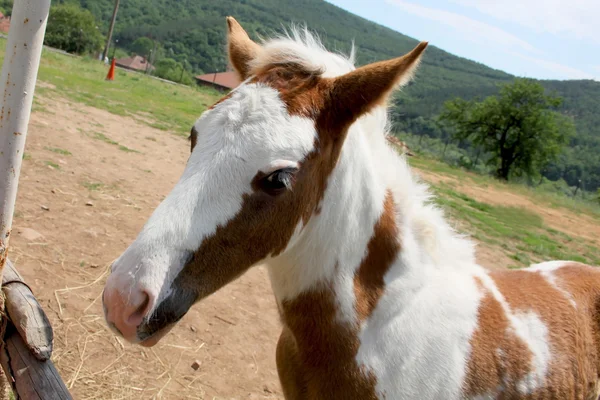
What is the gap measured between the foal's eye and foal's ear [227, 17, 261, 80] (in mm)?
688

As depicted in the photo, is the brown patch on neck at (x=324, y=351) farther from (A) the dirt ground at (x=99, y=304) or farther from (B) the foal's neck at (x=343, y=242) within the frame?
(A) the dirt ground at (x=99, y=304)

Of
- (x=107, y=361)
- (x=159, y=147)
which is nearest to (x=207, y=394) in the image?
(x=107, y=361)

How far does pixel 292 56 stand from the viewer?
1923 mm

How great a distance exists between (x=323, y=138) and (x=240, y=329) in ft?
9.22

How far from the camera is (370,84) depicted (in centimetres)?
182

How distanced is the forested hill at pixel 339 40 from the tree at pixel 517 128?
6.68 meters

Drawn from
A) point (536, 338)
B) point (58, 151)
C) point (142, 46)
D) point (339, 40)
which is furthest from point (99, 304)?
point (142, 46)

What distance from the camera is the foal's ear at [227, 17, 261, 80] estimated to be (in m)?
2.22

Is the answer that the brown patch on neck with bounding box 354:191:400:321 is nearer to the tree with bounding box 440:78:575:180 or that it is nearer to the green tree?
the tree with bounding box 440:78:575:180

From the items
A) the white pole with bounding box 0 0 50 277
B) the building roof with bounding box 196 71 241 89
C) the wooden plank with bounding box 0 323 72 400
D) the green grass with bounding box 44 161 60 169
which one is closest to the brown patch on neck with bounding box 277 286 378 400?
the wooden plank with bounding box 0 323 72 400

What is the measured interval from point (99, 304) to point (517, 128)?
4115 cm

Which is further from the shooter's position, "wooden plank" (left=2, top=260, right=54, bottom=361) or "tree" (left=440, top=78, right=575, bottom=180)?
"tree" (left=440, top=78, right=575, bottom=180)

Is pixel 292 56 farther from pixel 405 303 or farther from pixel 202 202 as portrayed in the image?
pixel 405 303

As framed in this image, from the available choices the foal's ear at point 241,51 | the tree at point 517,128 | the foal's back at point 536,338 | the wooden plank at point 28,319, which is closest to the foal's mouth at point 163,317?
the wooden plank at point 28,319
